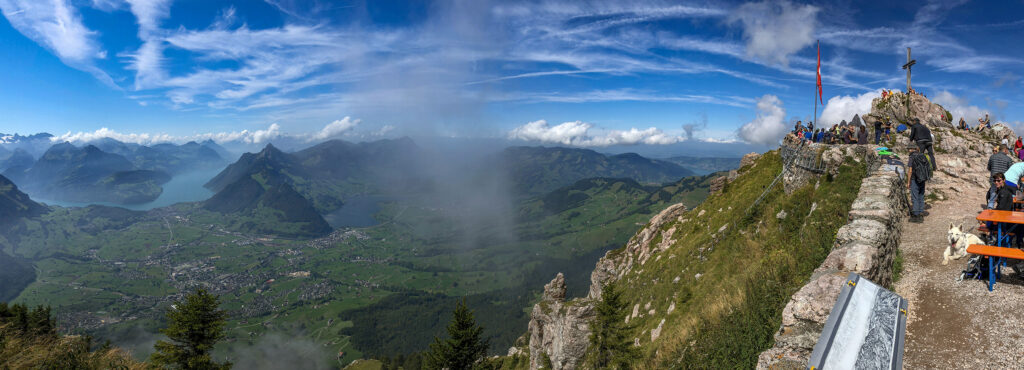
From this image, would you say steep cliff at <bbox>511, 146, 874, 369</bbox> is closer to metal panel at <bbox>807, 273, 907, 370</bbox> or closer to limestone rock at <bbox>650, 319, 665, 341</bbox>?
limestone rock at <bbox>650, 319, 665, 341</bbox>

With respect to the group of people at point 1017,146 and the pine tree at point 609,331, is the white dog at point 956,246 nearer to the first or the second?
the pine tree at point 609,331

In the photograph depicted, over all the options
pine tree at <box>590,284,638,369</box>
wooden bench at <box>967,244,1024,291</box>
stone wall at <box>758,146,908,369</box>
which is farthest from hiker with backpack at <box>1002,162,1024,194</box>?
pine tree at <box>590,284,638,369</box>

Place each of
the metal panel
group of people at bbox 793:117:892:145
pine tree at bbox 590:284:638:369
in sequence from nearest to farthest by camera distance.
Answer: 1. the metal panel
2. pine tree at bbox 590:284:638:369
3. group of people at bbox 793:117:892:145

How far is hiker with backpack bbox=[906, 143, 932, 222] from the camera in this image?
52.1 feet

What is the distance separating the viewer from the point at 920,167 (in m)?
16.0

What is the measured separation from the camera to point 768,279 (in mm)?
13852

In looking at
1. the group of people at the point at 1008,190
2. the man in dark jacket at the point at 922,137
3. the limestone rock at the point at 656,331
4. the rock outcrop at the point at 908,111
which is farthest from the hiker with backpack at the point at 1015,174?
the rock outcrop at the point at 908,111

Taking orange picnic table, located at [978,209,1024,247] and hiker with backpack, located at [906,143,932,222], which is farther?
hiker with backpack, located at [906,143,932,222]

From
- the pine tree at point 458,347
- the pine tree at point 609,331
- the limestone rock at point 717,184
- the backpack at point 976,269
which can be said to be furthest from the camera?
the limestone rock at point 717,184

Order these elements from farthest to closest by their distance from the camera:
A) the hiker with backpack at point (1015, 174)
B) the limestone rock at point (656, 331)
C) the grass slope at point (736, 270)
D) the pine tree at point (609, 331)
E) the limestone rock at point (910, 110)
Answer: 1. the limestone rock at point (910, 110)
2. the pine tree at point (609, 331)
3. the limestone rock at point (656, 331)
4. the hiker with backpack at point (1015, 174)
5. the grass slope at point (736, 270)

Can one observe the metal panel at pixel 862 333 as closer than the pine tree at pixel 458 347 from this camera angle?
Yes

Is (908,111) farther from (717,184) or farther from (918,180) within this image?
(918,180)

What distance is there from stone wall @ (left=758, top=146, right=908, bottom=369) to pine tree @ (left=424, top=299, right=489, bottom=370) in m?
31.0

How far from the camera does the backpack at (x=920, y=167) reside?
1580cm
